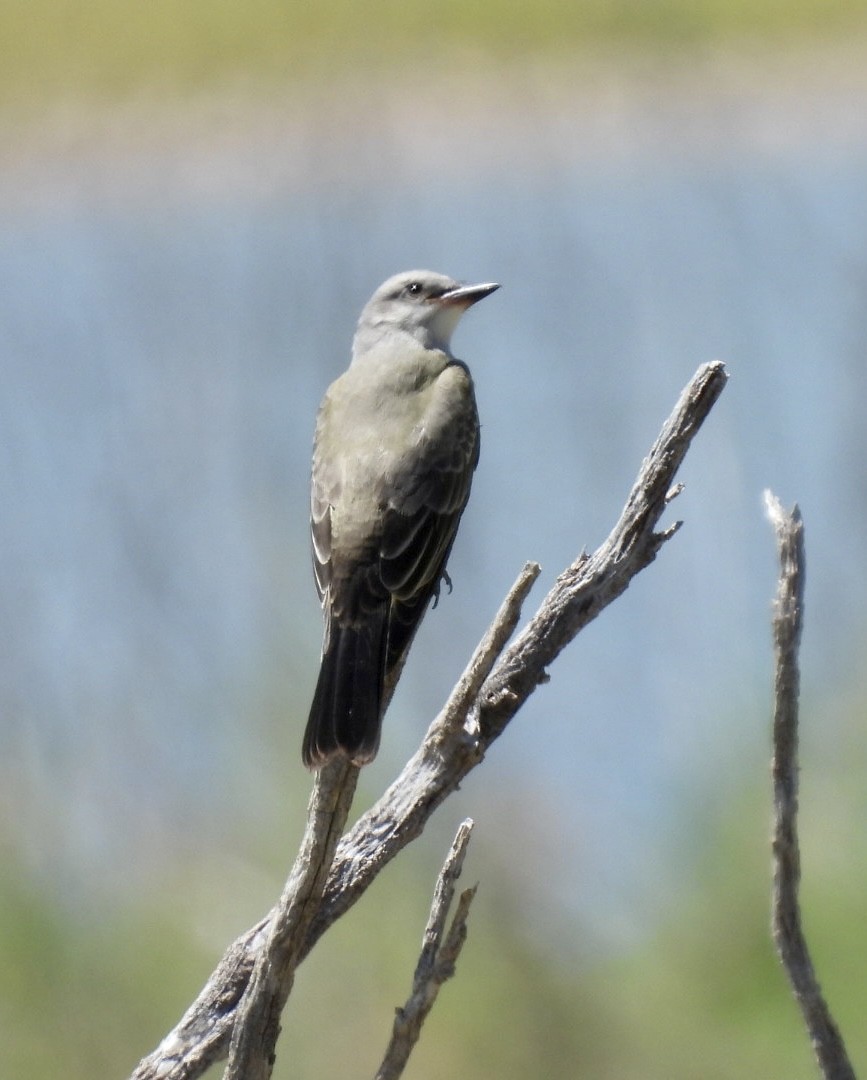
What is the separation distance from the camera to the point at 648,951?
352cm

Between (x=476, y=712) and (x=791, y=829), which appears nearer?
(x=791, y=829)

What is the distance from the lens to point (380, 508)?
260 centimetres

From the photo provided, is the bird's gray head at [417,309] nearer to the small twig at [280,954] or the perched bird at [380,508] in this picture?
the perched bird at [380,508]

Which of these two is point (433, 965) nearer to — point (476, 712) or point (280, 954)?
point (280, 954)

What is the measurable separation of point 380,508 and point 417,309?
873 mm

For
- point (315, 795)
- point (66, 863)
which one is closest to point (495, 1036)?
point (66, 863)

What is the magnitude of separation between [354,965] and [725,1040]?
83cm

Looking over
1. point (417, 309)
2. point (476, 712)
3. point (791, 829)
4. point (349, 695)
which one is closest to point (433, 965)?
point (476, 712)

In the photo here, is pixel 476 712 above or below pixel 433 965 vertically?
above

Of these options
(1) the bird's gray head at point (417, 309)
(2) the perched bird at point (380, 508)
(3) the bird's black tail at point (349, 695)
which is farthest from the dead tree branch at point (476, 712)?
(1) the bird's gray head at point (417, 309)

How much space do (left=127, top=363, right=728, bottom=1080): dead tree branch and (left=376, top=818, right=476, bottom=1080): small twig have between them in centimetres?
7

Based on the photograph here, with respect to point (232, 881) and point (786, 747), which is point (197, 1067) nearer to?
point (786, 747)

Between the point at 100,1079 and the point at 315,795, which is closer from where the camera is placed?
the point at 315,795

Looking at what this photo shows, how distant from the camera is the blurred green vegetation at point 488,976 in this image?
3.25m
